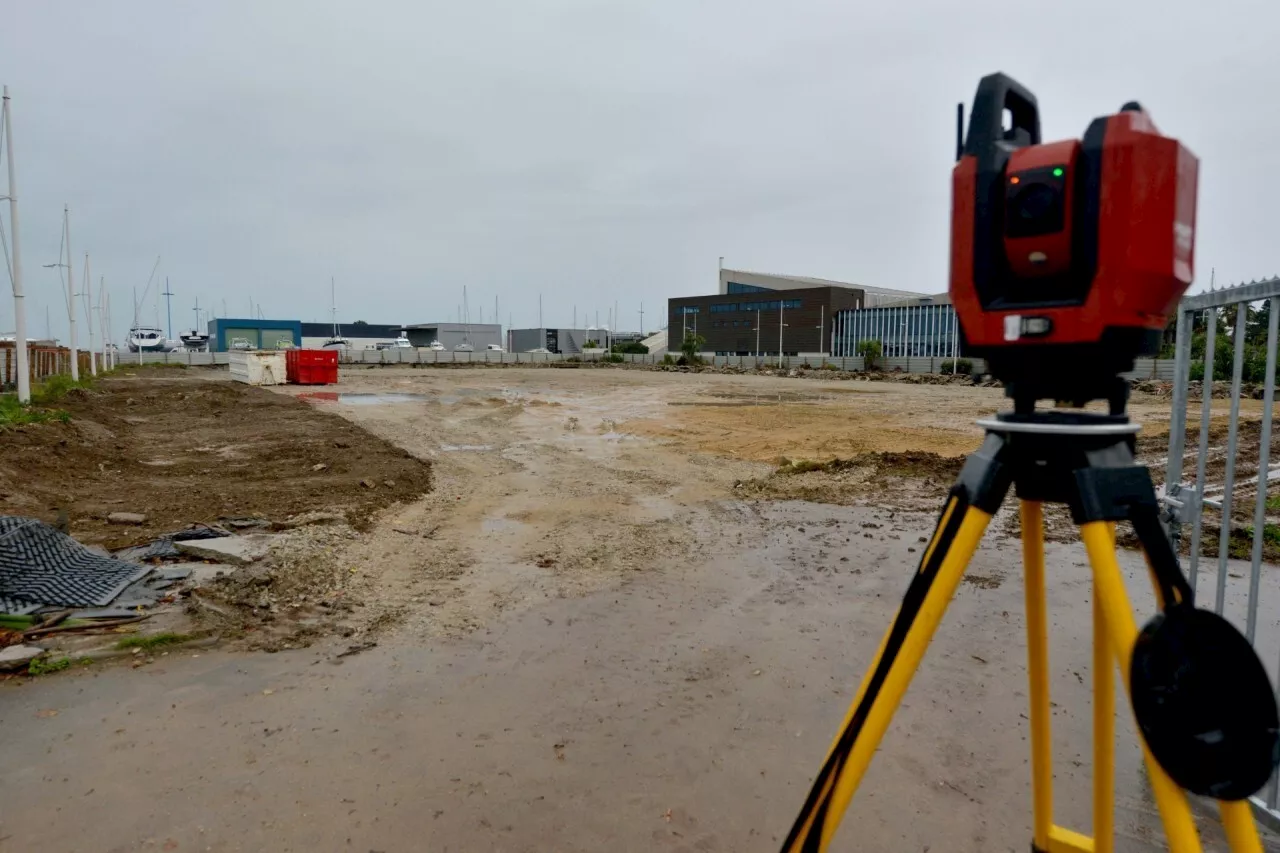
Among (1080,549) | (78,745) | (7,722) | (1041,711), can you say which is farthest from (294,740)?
(1080,549)

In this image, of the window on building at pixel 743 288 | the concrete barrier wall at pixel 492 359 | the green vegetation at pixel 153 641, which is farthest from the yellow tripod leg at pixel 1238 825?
the window on building at pixel 743 288

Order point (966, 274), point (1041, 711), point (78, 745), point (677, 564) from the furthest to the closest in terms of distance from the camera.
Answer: point (677, 564)
point (78, 745)
point (1041, 711)
point (966, 274)

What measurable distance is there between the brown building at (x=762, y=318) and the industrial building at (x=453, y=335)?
2327 cm

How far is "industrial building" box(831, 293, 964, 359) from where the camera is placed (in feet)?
194

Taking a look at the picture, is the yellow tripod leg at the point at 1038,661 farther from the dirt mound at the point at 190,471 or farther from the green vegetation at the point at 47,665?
the dirt mound at the point at 190,471

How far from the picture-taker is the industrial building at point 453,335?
91500 millimetres

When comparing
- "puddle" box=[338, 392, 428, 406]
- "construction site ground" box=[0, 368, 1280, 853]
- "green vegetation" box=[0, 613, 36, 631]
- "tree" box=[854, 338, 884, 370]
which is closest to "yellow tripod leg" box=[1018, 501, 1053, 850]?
"construction site ground" box=[0, 368, 1280, 853]

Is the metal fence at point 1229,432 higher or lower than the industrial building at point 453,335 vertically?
lower

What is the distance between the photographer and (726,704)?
133 inches

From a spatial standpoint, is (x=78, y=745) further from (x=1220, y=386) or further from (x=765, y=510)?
(x=1220, y=386)

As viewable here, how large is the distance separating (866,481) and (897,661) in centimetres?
780

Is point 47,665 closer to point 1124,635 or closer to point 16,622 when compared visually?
point 16,622

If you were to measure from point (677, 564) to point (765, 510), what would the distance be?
6.99 ft

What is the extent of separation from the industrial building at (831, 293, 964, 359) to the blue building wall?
2100 inches
